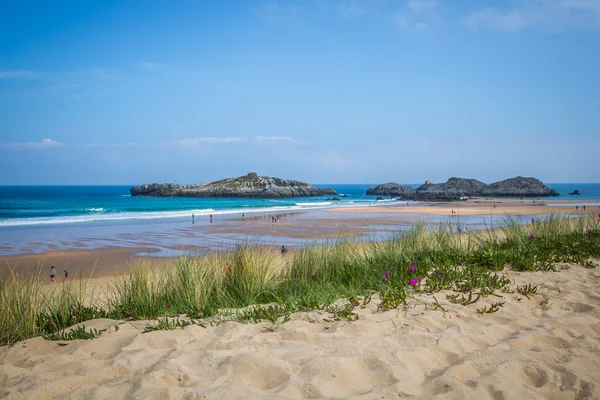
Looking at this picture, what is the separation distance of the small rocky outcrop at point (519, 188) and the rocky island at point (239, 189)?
45494mm

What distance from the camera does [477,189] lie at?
105750 millimetres

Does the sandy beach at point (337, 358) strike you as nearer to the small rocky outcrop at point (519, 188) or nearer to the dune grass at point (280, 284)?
the dune grass at point (280, 284)

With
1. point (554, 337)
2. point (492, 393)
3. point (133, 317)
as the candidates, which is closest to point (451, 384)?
point (492, 393)

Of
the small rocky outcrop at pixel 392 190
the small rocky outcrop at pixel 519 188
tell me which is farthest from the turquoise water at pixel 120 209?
the small rocky outcrop at pixel 519 188

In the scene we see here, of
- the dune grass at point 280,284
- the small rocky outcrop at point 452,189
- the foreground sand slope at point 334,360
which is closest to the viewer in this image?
the foreground sand slope at point 334,360

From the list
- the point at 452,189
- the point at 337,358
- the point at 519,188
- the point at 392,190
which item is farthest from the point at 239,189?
the point at 337,358

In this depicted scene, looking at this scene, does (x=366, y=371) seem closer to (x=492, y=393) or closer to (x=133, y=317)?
(x=492, y=393)

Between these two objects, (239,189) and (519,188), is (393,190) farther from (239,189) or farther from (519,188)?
(239,189)

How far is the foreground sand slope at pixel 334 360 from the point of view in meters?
3.21

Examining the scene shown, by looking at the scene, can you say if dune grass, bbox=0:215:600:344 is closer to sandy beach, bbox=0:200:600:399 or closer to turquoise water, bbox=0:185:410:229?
sandy beach, bbox=0:200:600:399

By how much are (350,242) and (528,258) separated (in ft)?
11.1

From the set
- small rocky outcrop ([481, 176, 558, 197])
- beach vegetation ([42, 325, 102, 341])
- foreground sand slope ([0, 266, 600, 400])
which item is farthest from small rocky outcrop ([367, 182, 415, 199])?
beach vegetation ([42, 325, 102, 341])

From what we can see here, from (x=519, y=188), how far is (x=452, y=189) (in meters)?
18.2

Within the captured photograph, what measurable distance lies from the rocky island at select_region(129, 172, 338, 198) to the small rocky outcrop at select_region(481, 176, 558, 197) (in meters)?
45.5
